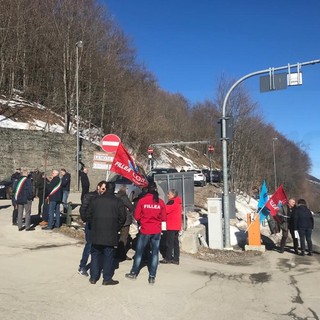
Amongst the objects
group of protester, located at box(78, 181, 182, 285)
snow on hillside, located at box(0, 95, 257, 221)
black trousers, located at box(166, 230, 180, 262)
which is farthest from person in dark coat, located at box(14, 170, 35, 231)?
snow on hillside, located at box(0, 95, 257, 221)

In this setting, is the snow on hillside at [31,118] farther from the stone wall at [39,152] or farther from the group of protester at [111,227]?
the group of protester at [111,227]

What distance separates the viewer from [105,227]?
757cm

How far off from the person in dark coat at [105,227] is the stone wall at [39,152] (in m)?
23.1

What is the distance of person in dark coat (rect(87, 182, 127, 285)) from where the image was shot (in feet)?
24.8

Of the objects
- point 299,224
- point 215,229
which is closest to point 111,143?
point 215,229

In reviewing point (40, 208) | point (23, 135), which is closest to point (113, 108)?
point (23, 135)

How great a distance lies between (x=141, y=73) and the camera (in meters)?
67.4

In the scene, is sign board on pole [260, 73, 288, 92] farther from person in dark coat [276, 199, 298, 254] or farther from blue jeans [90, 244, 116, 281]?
blue jeans [90, 244, 116, 281]

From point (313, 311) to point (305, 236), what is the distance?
7.79m

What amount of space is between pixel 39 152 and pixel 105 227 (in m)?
26.9

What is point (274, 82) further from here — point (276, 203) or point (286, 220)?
point (286, 220)

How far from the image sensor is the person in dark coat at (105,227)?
7562 millimetres

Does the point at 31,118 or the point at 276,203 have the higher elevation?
the point at 31,118

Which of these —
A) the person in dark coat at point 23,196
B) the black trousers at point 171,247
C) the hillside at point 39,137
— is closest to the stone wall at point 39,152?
the hillside at point 39,137
